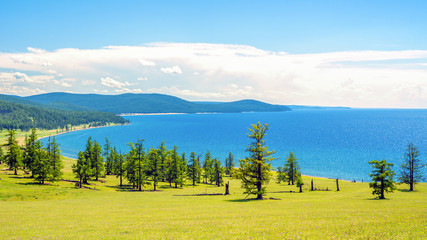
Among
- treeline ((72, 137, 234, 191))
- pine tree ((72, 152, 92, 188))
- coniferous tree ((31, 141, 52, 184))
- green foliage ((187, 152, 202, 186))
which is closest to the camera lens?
coniferous tree ((31, 141, 52, 184))

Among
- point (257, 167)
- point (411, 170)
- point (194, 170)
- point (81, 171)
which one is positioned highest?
point (257, 167)

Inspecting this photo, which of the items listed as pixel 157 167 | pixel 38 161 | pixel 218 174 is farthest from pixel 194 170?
pixel 38 161

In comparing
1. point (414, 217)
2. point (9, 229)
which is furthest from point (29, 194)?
point (414, 217)

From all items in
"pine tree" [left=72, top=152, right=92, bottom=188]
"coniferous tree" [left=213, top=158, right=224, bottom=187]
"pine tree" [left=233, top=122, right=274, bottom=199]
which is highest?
"pine tree" [left=233, top=122, right=274, bottom=199]

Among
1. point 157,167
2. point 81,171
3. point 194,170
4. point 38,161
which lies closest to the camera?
point 38,161

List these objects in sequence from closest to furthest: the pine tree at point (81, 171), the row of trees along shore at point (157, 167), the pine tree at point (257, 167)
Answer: the pine tree at point (257, 167) → the row of trees along shore at point (157, 167) → the pine tree at point (81, 171)

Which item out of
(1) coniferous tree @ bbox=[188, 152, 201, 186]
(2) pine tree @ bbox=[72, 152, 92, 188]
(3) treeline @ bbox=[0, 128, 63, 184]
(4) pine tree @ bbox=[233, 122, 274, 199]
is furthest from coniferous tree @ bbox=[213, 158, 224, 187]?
(3) treeline @ bbox=[0, 128, 63, 184]

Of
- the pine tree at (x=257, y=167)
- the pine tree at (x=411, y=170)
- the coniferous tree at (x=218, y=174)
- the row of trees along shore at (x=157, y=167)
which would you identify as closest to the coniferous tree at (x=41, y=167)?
the row of trees along shore at (x=157, y=167)

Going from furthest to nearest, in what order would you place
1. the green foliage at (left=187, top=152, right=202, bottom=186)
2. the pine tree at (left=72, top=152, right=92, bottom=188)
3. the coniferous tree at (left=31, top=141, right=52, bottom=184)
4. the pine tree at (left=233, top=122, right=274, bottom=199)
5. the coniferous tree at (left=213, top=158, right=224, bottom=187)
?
the coniferous tree at (left=213, top=158, right=224, bottom=187)
the green foliage at (left=187, top=152, right=202, bottom=186)
the pine tree at (left=72, top=152, right=92, bottom=188)
the coniferous tree at (left=31, top=141, right=52, bottom=184)
the pine tree at (left=233, top=122, right=274, bottom=199)

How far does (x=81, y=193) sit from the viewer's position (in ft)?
185

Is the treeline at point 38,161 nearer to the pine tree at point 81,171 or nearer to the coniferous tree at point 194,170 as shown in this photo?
the pine tree at point 81,171

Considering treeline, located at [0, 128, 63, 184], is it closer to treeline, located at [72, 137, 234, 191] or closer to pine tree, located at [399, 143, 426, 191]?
treeline, located at [72, 137, 234, 191]

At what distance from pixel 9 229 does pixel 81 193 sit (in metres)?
35.3

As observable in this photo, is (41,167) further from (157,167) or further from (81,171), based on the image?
(157,167)
